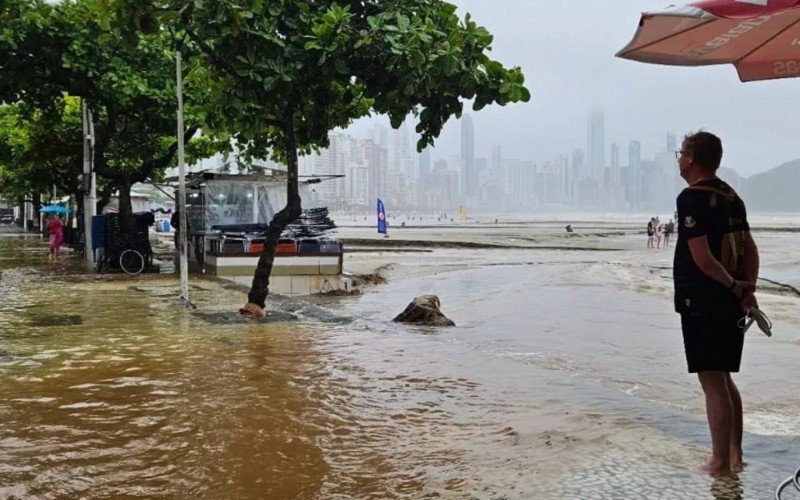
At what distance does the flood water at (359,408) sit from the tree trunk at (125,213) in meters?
7.38

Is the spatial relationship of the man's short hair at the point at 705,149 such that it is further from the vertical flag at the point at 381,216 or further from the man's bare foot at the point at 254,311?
the vertical flag at the point at 381,216

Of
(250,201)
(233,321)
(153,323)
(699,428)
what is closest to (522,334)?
(233,321)

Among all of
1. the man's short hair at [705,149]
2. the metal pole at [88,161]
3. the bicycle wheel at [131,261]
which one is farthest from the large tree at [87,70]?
the man's short hair at [705,149]

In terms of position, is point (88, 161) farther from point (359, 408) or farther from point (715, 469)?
point (715, 469)

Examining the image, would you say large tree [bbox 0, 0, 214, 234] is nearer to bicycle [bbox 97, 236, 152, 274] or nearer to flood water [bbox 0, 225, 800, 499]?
bicycle [bbox 97, 236, 152, 274]

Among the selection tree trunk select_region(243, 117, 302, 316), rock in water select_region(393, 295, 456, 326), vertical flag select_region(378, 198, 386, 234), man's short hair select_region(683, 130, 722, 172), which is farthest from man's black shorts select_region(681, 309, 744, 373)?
vertical flag select_region(378, 198, 386, 234)

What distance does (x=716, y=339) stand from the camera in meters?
4.12

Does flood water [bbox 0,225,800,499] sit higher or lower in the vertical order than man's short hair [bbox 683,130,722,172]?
lower

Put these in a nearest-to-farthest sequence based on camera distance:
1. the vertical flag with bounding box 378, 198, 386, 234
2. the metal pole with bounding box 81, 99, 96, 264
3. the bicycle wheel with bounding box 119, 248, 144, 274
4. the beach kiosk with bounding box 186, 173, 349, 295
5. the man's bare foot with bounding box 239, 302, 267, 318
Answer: the man's bare foot with bounding box 239, 302, 267, 318
the beach kiosk with bounding box 186, 173, 349, 295
the bicycle wheel with bounding box 119, 248, 144, 274
the metal pole with bounding box 81, 99, 96, 264
the vertical flag with bounding box 378, 198, 386, 234

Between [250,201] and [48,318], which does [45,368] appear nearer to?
[48,318]

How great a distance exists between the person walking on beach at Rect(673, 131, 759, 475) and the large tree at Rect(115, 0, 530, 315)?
5070 mm

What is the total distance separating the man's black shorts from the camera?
4.12 meters

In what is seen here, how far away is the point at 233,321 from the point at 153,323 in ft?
3.45

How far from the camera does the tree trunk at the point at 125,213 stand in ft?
64.1
